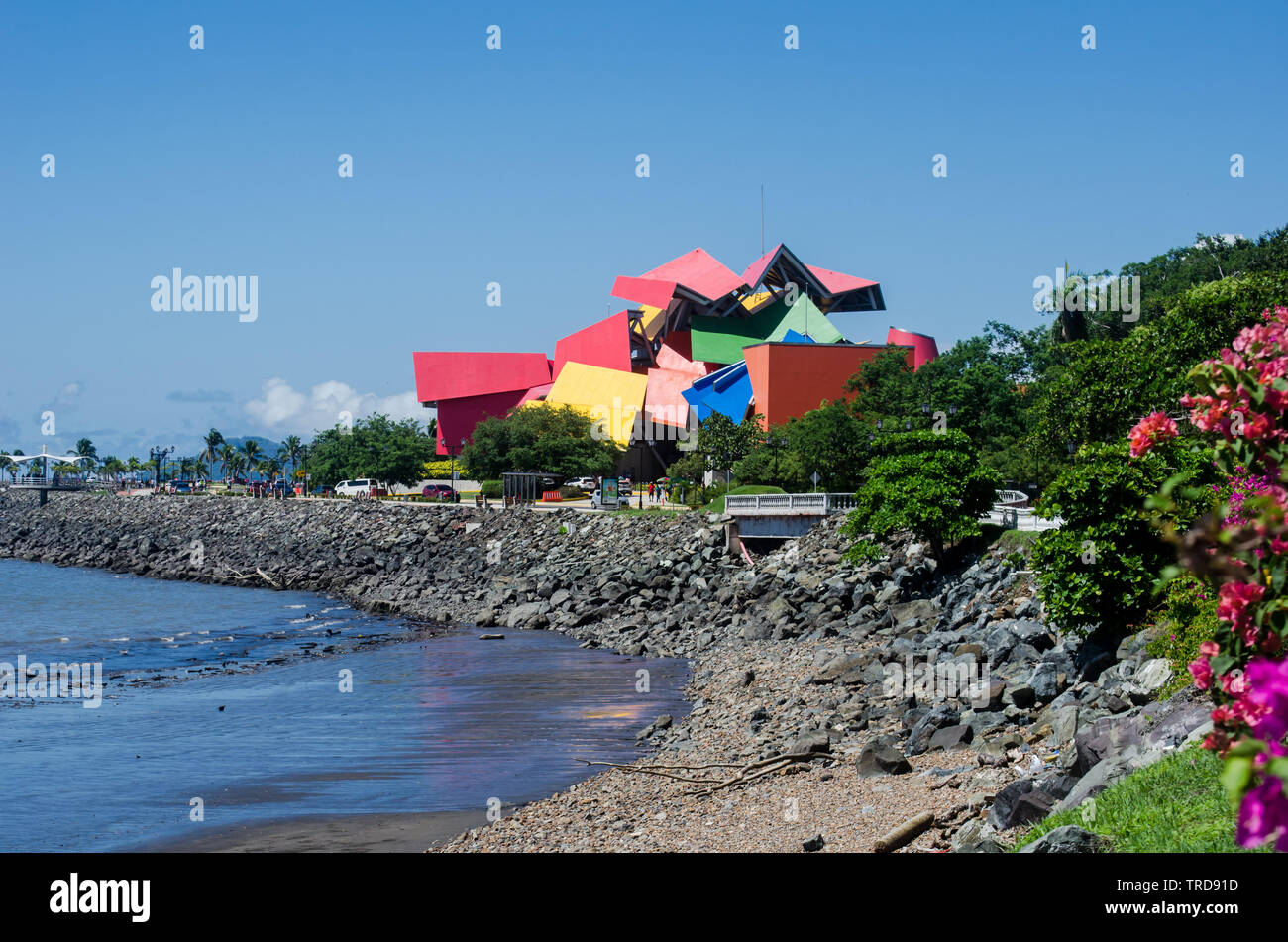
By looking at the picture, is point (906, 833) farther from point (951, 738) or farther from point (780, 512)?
point (780, 512)

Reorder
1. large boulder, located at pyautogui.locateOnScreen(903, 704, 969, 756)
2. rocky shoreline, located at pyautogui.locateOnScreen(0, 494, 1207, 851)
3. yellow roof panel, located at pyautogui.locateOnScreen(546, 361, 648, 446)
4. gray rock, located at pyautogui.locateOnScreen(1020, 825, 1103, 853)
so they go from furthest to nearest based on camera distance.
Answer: yellow roof panel, located at pyautogui.locateOnScreen(546, 361, 648, 446) → large boulder, located at pyautogui.locateOnScreen(903, 704, 969, 756) → rocky shoreline, located at pyautogui.locateOnScreen(0, 494, 1207, 851) → gray rock, located at pyautogui.locateOnScreen(1020, 825, 1103, 853)

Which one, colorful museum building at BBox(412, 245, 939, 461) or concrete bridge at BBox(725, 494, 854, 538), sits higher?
colorful museum building at BBox(412, 245, 939, 461)

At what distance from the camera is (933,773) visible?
14.8m

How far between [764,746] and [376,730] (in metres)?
9.09

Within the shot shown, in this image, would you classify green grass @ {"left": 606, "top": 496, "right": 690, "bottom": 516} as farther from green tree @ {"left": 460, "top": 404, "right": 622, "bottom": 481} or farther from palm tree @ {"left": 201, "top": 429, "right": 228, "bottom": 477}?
palm tree @ {"left": 201, "top": 429, "right": 228, "bottom": 477}

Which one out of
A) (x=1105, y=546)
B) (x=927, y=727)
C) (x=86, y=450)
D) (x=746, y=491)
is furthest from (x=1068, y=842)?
(x=86, y=450)

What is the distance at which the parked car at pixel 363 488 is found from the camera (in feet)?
261

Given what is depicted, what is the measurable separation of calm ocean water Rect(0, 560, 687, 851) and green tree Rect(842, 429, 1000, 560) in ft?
23.8

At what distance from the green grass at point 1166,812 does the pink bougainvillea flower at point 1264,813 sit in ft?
18.4

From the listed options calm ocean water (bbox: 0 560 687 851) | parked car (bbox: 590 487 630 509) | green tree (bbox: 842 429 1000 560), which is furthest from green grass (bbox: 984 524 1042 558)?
parked car (bbox: 590 487 630 509)

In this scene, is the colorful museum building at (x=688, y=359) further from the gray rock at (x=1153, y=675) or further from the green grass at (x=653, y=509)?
the gray rock at (x=1153, y=675)

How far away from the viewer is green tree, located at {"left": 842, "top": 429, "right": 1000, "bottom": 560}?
93.2ft
